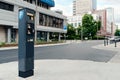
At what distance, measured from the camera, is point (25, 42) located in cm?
780

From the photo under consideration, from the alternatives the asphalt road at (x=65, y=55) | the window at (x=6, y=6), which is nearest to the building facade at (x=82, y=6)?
the window at (x=6, y=6)

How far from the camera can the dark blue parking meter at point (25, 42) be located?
7785 mm

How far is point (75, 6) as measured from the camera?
18550 centimetres

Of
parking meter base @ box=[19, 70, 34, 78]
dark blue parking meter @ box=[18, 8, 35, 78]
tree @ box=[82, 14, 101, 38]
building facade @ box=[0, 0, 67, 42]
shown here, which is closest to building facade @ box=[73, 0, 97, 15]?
tree @ box=[82, 14, 101, 38]

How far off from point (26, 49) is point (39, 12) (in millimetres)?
40806

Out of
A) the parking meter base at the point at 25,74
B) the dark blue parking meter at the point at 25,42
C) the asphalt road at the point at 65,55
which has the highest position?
the dark blue parking meter at the point at 25,42

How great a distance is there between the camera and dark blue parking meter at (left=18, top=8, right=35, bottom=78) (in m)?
7.79

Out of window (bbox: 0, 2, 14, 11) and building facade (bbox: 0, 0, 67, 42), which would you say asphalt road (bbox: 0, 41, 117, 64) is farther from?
window (bbox: 0, 2, 14, 11)

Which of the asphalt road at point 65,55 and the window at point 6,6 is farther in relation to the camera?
the window at point 6,6

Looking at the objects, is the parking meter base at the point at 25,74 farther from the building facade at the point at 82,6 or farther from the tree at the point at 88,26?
the building facade at the point at 82,6

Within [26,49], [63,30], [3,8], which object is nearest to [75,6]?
[63,30]

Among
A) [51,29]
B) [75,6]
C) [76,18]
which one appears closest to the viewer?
[51,29]

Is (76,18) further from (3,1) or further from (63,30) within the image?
(3,1)

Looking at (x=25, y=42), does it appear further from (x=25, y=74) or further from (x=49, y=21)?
(x=49, y=21)
